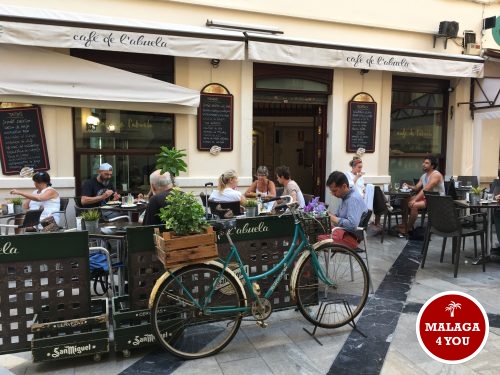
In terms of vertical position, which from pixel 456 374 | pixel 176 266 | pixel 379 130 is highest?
pixel 379 130

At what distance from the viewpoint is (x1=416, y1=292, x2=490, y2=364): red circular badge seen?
189 centimetres

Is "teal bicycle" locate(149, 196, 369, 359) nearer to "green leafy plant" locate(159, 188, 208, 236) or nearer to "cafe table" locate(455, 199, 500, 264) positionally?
"green leafy plant" locate(159, 188, 208, 236)

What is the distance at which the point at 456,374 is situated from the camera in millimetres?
3131

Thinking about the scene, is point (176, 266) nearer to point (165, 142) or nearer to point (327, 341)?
point (327, 341)

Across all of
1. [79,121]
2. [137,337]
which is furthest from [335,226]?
[79,121]

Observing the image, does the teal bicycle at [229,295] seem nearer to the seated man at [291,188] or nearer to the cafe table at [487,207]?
the seated man at [291,188]

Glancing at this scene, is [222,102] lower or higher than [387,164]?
higher

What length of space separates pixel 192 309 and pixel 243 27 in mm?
5422

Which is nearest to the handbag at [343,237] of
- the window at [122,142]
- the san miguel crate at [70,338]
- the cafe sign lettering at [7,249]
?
the san miguel crate at [70,338]

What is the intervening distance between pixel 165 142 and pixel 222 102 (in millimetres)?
1173

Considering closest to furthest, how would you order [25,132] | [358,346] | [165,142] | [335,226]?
[358,346] < [335,226] < [25,132] < [165,142]

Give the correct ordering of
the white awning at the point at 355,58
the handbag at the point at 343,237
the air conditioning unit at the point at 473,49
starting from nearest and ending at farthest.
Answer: the handbag at the point at 343,237 → the white awning at the point at 355,58 → the air conditioning unit at the point at 473,49

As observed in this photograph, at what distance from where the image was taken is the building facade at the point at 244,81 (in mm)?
6293

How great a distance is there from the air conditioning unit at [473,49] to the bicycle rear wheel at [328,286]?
690 centimetres
